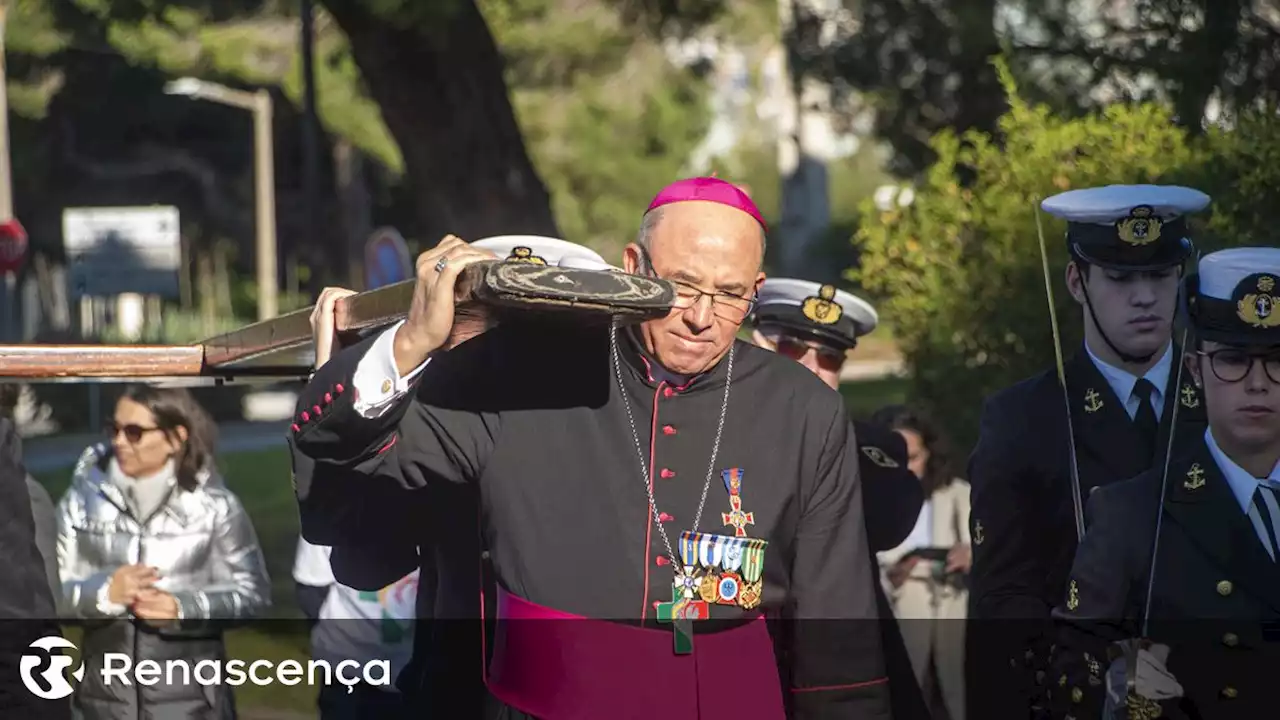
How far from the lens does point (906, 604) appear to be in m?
8.53

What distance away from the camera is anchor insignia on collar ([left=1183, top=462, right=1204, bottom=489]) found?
171 inches

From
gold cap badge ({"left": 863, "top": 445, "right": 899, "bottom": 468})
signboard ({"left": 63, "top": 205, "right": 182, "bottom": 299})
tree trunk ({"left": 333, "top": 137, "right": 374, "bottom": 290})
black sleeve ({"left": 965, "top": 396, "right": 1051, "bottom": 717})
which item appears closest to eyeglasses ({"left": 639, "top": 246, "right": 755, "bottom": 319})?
black sleeve ({"left": 965, "top": 396, "right": 1051, "bottom": 717})

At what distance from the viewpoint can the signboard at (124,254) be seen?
21.7m

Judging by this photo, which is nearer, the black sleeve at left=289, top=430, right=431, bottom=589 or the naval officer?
the black sleeve at left=289, top=430, right=431, bottom=589

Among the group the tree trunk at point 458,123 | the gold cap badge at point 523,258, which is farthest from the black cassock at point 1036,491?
the tree trunk at point 458,123

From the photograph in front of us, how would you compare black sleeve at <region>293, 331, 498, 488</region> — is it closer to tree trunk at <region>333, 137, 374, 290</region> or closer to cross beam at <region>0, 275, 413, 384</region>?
cross beam at <region>0, 275, 413, 384</region>

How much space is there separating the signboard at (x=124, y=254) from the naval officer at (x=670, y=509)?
49.5 feet

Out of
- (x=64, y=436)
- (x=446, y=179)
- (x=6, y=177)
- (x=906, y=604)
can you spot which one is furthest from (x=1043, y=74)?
(x=6, y=177)

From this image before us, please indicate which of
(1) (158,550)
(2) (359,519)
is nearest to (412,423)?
→ (2) (359,519)

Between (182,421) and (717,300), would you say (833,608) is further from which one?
(182,421)

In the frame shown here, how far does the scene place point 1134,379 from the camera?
508cm

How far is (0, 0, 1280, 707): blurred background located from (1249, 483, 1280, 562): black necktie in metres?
2.52

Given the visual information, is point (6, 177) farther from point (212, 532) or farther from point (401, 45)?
point (212, 532)

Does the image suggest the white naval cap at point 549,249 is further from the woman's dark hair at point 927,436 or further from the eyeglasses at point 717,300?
the woman's dark hair at point 927,436
